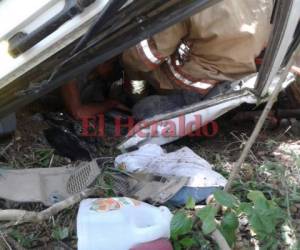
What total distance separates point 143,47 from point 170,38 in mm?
160

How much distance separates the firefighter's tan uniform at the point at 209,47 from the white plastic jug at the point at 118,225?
3.82ft

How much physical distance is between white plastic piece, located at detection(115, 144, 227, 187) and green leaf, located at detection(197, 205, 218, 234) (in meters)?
0.41

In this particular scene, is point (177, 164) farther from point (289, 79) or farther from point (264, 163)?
point (289, 79)

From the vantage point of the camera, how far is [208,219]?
1.87m

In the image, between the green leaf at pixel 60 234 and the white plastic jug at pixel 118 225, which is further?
the green leaf at pixel 60 234

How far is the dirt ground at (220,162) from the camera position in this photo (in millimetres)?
2084

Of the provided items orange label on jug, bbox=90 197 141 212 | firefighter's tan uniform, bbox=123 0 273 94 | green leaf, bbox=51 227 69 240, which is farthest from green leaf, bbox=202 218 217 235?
firefighter's tan uniform, bbox=123 0 273 94

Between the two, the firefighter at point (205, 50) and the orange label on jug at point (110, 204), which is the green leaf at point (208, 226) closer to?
the orange label on jug at point (110, 204)

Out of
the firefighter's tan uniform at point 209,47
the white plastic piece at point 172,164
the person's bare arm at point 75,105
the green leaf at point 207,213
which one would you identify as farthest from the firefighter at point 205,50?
the green leaf at point 207,213

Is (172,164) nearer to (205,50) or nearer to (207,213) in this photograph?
(207,213)

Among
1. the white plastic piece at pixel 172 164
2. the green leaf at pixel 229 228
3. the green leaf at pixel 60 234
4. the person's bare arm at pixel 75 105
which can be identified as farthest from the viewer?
the person's bare arm at pixel 75 105

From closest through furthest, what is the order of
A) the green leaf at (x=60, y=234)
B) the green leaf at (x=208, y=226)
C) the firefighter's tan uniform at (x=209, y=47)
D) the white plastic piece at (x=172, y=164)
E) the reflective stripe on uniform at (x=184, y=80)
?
the green leaf at (x=208, y=226) < the green leaf at (x=60, y=234) < the white plastic piece at (x=172, y=164) < the firefighter's tan uniform at (x=209, y=47) < the reflective stripe on uniform at (x=184, y=80)

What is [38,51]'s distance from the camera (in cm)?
180

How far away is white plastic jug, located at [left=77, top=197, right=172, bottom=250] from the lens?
1851 mm
